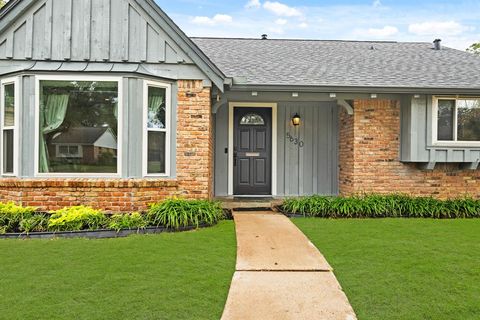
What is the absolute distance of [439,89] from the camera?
7.17 meters

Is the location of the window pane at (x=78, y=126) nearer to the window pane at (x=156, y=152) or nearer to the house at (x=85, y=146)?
the house at (x=85, y=146)

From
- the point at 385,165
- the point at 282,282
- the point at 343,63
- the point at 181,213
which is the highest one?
the point at 343,63

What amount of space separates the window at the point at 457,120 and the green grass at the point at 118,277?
5.34 m

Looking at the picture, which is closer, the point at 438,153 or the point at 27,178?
the point at 27,178

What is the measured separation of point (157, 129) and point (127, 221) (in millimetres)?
1777

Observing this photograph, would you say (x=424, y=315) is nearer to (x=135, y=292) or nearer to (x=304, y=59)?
(x=135, y=292)

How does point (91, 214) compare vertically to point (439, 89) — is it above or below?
below

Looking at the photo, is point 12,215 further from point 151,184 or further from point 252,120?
point 252,120

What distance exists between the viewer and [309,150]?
8953 millimetres

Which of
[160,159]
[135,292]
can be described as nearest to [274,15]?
[160,159]

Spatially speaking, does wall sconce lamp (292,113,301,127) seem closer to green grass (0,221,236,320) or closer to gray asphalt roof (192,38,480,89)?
gray asphalt roof (192,38,480,89)

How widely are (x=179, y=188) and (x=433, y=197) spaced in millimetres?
5600

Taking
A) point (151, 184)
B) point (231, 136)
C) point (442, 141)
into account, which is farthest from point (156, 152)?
point (442, 141)

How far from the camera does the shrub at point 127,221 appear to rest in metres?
5.51
